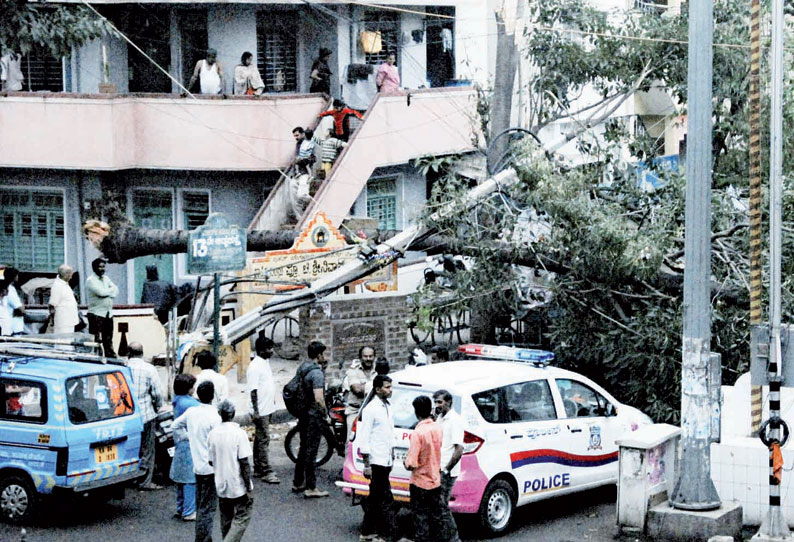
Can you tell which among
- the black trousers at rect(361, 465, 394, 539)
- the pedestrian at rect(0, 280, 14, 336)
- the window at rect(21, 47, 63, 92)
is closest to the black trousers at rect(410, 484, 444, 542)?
the black trousers at rect(361, 465, 394, 539)

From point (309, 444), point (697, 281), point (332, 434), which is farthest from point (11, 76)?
point (697, 281)

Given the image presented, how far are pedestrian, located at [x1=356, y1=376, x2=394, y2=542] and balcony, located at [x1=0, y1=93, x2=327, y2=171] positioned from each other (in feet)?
41.0

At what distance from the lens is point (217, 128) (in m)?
24.0

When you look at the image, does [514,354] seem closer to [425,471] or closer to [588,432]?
[588,432]

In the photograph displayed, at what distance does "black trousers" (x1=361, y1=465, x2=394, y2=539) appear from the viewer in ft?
39.6

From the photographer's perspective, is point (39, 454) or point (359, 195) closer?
point (39, 454)

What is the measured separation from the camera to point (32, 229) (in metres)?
25.7

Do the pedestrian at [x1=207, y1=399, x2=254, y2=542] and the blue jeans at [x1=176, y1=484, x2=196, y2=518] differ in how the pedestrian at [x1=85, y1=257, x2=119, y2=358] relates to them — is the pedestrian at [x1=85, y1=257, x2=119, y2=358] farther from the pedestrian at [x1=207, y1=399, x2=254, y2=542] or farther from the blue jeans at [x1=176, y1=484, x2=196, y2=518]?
the pedestrian at [x1=207, y1=399, x2=254, y2=542]

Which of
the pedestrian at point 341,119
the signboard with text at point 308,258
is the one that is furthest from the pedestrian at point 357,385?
the pedestrian at point 341,119

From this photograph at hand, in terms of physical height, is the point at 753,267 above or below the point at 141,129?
below

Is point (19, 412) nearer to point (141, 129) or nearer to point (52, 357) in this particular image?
point (52, 357)

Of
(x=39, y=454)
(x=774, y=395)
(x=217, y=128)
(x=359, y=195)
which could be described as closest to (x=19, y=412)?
(x=39, y=454)

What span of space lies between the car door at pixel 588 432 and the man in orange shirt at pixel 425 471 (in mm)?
2290

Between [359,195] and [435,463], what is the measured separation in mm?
14731
